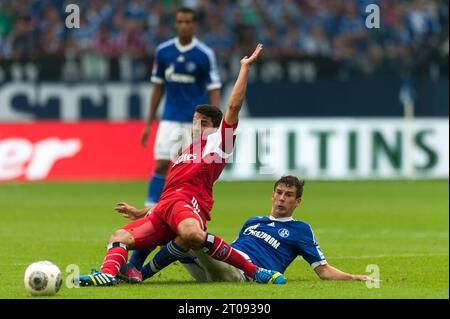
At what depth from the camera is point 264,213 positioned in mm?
17312

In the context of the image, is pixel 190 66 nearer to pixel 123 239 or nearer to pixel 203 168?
pixel 203 168

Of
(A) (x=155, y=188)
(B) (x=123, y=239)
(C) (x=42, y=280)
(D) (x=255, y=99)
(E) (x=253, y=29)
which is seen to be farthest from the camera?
(E) (x=253, y=29)

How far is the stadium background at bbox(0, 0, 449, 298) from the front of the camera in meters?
23.7

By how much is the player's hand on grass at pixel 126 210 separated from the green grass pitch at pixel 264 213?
1.98 ft

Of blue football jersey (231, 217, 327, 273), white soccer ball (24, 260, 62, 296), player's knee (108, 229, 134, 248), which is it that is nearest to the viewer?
white soccer ball (24, 260, 62, 296)

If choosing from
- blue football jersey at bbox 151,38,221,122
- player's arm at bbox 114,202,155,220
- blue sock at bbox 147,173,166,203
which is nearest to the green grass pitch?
player's arm at bbox 114,202,155,220

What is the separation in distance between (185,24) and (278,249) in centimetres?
525

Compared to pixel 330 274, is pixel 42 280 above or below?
above

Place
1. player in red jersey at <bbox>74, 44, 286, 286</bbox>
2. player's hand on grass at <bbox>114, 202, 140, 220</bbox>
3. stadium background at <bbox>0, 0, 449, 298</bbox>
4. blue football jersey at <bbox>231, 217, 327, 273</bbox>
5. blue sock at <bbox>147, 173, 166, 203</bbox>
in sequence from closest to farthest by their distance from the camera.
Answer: player in red jersey at <bbox>74, 44, 286, 286</bbox>
player's hand on grass at <bbox>114, 202, 140, 220</bbox>
blue football jersey at <bbox>231, 217, 327, 273</bbox>
blue sock at <bbox>147, 173, 166, 203</bbox>
stadium background at <bbox>0, 0, 449, 298</bbox>

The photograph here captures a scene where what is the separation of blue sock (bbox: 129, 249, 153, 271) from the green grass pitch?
29 centimetres

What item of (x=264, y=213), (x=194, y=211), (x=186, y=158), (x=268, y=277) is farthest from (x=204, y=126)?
(x=264, y=213)

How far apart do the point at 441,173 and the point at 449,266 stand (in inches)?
537

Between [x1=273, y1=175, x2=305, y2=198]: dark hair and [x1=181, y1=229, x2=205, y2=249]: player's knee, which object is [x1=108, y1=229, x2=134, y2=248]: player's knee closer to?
[x1=181, y1=229, x2=205, y2=249]: player's knee

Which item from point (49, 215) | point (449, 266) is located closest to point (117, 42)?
point (49, 215)
